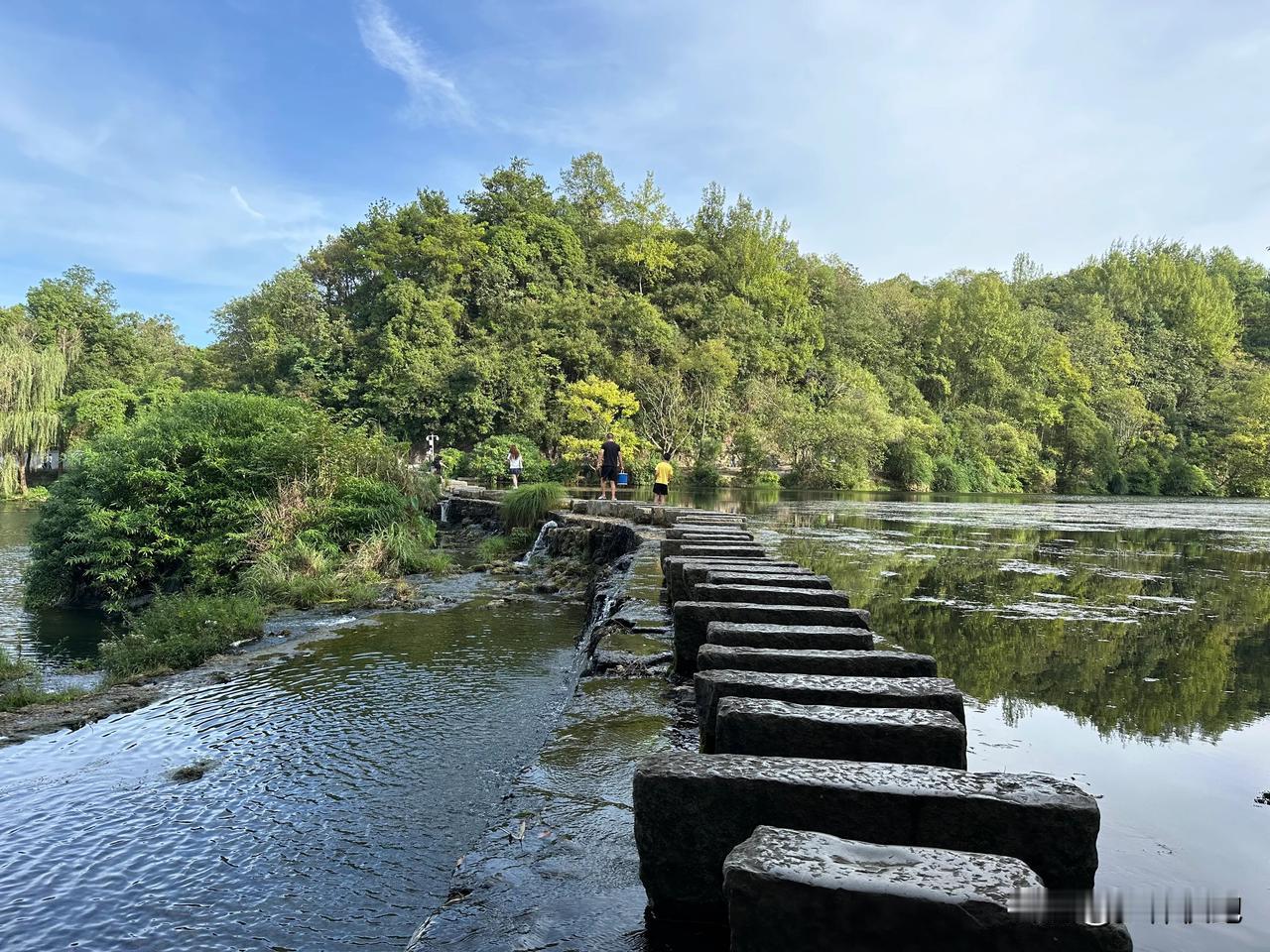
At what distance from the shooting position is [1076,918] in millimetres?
1549

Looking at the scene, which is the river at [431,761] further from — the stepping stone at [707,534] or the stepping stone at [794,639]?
the stepping stone at [707,534]

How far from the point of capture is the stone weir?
5.00 ft

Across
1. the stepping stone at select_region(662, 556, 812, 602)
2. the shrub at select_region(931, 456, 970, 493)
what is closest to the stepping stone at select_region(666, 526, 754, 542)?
the stepping stone at select_region(662, 556, 812, 602)

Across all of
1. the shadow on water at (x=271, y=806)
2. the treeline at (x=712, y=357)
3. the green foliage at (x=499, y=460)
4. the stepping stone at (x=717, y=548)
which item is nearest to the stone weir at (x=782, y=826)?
the shadow on water at (x=271, y=806)

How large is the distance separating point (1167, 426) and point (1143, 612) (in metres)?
50.2

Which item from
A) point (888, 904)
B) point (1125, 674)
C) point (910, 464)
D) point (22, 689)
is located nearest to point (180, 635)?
point (22, 689)

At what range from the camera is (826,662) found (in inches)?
125

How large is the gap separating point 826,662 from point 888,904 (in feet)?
5.71

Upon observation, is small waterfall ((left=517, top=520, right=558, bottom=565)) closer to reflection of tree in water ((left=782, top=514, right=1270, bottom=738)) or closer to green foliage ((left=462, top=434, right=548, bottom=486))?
reflection of tree in water ((left=782, top=514, right=1270, bottom=738))

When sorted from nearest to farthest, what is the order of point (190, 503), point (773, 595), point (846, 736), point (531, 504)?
1. point (846, 736)
2. point (773, 595)
3. point (190, 503)
4. point (531, 504)

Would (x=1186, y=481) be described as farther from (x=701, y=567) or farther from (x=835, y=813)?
(x=835, y=813)

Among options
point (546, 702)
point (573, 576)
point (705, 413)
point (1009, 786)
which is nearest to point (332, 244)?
point (705, 413)

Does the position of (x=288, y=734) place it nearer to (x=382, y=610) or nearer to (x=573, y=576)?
(x=382, y=610)

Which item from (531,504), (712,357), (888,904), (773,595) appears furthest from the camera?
(712,357)
